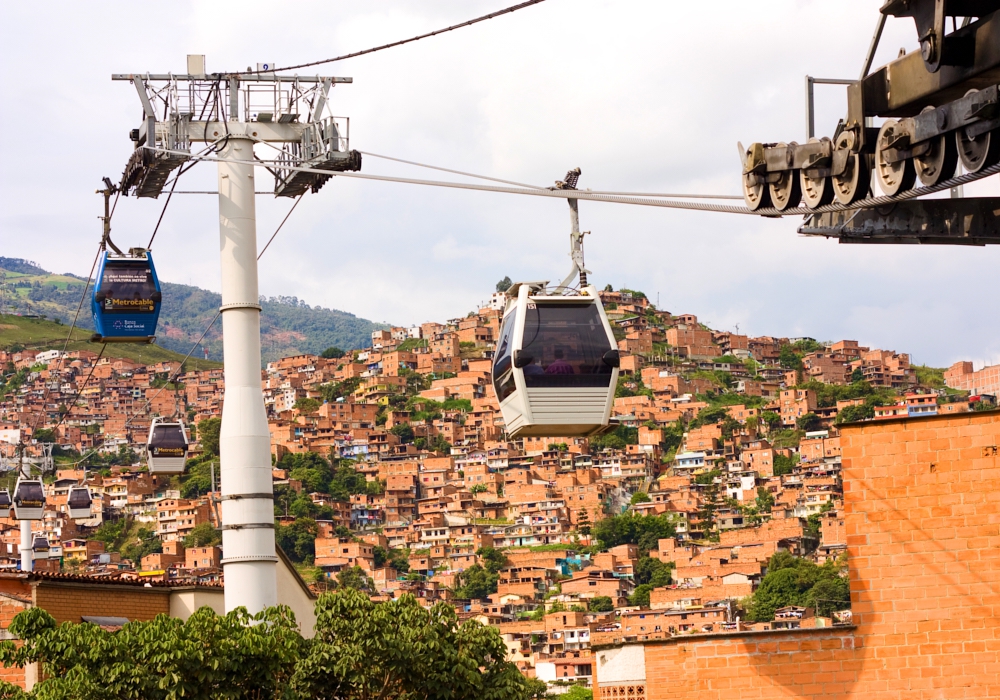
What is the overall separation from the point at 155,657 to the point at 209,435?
471ft

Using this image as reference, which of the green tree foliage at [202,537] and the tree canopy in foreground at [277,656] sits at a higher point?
the tree canopy in foreground at [277,656]

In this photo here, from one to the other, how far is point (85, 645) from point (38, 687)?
455 mm

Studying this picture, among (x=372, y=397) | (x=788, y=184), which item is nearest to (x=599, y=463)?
(x=372, y=397)

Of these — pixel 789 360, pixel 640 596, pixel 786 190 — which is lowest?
pixel 640 596

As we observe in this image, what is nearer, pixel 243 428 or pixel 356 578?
pixel 243 428

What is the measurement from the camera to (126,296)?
1434cm

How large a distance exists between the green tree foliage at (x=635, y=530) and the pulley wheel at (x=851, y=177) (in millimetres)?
131923

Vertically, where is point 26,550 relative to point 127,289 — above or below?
below

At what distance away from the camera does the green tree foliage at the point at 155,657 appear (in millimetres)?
11414

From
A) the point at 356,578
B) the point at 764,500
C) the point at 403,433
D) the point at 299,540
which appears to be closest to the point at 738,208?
the point at 356,578

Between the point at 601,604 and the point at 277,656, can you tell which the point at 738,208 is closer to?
the point at 277,656

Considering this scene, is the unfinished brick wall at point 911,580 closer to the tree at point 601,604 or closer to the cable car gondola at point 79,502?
the cable car gondola at point 79,502

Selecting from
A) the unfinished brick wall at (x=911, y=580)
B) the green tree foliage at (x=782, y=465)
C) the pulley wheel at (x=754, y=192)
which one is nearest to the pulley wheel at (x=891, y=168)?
the pulley wheel at (x=754, y=192)

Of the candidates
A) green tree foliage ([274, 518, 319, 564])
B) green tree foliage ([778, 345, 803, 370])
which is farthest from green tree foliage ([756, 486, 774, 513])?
green tree foliage ([778, 345, 803, 370])
